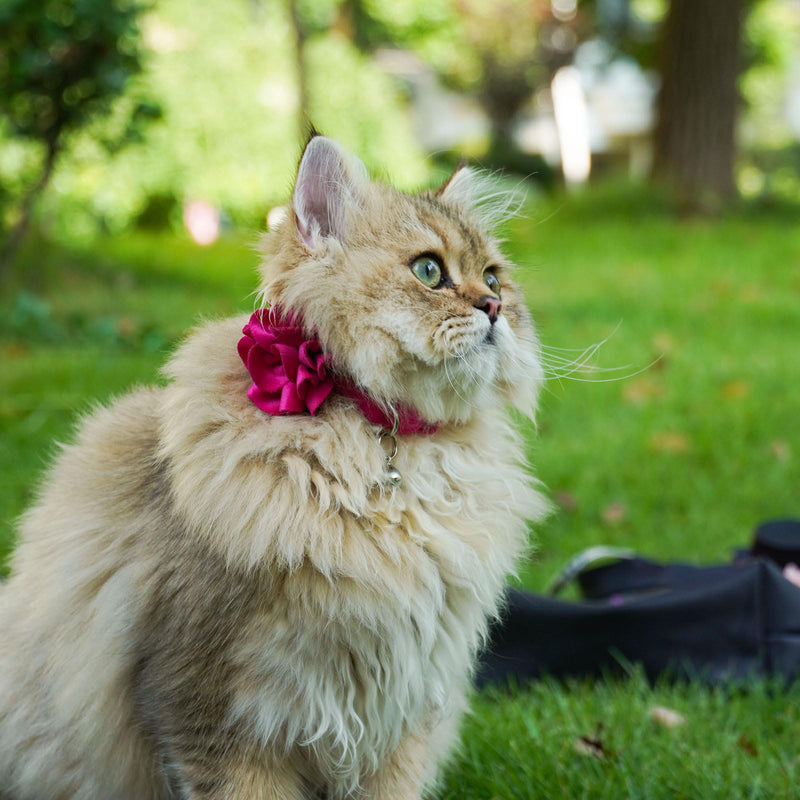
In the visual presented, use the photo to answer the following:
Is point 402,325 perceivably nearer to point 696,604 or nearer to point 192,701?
point 192,701

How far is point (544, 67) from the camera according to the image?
92.3ft

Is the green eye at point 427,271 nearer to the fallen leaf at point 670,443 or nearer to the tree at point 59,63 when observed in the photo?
the fallen leaf at point 670,443

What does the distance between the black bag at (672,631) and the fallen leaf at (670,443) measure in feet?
5.18

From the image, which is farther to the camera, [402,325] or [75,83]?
[75,83]

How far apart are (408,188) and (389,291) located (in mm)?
539

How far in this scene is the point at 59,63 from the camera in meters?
5.30

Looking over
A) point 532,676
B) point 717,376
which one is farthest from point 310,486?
point 717,376

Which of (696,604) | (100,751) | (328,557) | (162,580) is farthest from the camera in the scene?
(696,604)

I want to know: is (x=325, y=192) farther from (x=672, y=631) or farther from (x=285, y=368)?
(x=672, y=631)

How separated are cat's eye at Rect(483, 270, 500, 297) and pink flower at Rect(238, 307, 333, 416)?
440mm

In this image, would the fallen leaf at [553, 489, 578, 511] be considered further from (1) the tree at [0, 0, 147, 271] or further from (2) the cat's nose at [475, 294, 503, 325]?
(1) the tree at [0, 0, 147, 271]

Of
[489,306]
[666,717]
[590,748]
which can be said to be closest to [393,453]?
[489,306]

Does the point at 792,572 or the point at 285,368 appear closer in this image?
the point at 285,368

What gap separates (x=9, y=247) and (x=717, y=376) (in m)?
4.50
